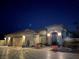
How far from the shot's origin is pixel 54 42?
36.7m

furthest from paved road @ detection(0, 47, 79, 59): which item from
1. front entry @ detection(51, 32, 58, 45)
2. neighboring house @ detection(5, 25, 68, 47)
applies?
neighboring house @ detection(5, 25, 68, 47)

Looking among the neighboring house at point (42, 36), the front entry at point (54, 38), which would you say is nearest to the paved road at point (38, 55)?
the front entry at point (54, 38)

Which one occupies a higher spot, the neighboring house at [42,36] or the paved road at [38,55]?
the neighboring house at [42,36]

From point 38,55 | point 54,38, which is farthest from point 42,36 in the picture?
point 38,55

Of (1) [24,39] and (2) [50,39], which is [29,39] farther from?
(2) [50,39]

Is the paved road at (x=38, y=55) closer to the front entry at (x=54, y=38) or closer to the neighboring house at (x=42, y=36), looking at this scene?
the front entry at (x=54, y=38)

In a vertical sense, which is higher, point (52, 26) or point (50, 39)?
point (52, 26)

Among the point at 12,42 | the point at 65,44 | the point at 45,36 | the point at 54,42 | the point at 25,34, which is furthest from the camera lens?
the point at 12,42

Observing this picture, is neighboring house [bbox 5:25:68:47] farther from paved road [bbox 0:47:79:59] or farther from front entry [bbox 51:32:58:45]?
paved road [bbox 0:47:79:59]

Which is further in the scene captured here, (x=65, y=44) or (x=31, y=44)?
(x=31, y=44)

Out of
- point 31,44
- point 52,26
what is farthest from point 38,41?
point 52,26

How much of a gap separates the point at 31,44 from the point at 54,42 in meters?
5.91

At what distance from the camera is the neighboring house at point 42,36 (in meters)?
37.3

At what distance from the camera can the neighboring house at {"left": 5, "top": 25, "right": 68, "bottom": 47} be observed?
37331mm
